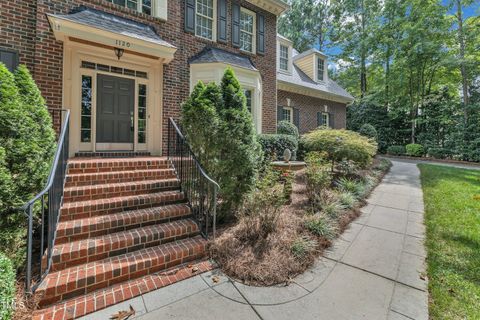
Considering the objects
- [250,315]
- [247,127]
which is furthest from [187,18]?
[250,315]

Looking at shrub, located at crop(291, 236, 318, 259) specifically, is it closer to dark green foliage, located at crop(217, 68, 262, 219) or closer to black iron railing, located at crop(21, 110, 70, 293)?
dark green foliage, located at crop(217, 68, 262, 219)

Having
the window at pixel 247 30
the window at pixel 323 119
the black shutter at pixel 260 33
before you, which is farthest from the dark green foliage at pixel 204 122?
the window at pixel 323 119

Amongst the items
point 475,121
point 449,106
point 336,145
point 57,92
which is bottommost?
point 336,145

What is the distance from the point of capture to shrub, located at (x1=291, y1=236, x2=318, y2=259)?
11.2ft

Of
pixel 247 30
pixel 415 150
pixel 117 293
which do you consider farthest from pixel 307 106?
pixel 117 293

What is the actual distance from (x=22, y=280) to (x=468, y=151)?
1912cm

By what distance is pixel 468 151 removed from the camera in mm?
13625

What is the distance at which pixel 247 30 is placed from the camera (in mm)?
8938

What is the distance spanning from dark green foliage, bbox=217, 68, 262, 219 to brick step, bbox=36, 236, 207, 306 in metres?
0.94

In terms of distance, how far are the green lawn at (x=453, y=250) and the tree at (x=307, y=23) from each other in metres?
22.5

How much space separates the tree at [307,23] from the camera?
24234 millimetres

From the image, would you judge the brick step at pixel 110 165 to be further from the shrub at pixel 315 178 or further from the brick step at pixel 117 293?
the shrub at pixel 315 178

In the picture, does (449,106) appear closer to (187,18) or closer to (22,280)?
(187,18)

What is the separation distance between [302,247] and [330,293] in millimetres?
776
